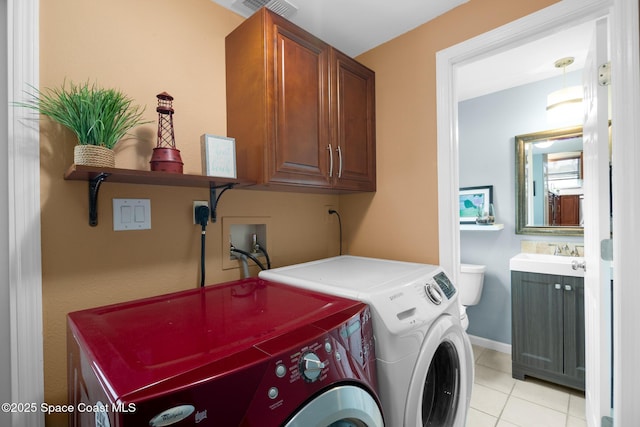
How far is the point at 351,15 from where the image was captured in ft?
5.22

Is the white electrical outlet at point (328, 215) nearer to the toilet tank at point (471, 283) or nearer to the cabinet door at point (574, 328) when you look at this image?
the toilet tank at point (471, 283)

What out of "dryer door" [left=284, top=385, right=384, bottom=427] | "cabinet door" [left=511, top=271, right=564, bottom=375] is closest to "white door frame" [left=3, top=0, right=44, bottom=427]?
"dryer door" [left=284, top=385, right=384, bottom=427]

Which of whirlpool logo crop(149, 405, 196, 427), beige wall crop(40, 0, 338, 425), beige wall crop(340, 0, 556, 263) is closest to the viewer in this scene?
whirlpool logo crop(149, 405, 196, 427)

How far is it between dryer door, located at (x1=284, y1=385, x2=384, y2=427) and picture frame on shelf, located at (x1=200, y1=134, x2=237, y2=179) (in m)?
0.89

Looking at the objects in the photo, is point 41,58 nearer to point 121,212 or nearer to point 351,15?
point 121,212

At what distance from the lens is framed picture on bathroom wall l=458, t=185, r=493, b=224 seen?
9.02ft

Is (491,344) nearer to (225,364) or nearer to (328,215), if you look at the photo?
(328,215)

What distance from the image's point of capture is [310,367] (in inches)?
27.4

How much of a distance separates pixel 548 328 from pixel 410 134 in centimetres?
178

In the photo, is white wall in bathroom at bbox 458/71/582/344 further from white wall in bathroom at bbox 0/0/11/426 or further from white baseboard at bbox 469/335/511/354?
white wall in bathroom at bbox 0/0/11/426

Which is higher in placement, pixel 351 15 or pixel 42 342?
pixel 351 15

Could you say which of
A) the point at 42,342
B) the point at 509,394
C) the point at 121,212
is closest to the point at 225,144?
the point at 121,212

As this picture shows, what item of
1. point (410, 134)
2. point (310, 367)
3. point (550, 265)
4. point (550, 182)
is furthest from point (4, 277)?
point (550, 182)

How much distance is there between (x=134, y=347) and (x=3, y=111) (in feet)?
3.15
